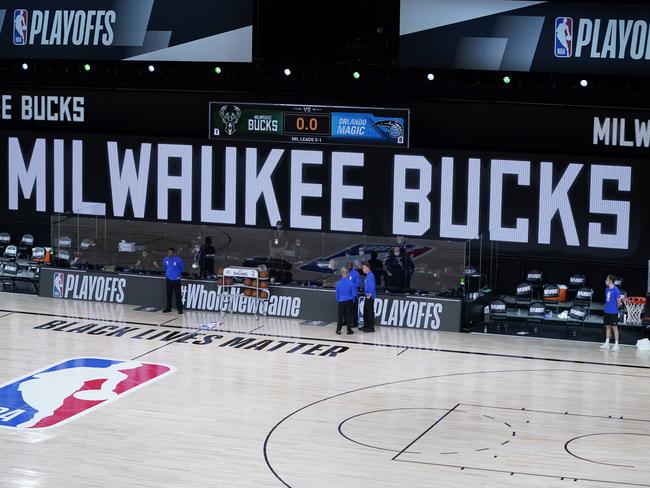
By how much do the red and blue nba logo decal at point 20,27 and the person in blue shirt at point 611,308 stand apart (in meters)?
17.3

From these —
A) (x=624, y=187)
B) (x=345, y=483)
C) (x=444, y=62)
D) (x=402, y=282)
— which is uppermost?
(x=444, y=62)

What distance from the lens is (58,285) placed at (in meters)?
31.6

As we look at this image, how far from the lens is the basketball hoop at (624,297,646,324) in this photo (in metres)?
27.8

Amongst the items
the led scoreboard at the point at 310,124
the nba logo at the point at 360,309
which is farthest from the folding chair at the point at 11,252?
the nba logo at the point at 360,309

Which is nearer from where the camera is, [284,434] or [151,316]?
[284,434]

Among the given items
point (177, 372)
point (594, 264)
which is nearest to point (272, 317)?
point (177, 372)

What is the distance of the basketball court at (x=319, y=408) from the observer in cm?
1753

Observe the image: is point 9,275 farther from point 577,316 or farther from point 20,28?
point 577,316

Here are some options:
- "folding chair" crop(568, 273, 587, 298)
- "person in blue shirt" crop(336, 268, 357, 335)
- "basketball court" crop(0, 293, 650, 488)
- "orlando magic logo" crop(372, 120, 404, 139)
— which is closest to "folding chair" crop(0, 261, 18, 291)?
"basketball court" crop(0, 293, 650, 488)

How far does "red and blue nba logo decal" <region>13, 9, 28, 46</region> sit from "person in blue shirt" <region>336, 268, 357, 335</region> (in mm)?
11995

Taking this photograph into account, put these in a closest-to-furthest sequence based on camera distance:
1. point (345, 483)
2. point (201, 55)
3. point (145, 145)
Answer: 1. point (345, 483)
2. point (201, 55)
3. point (145, 145)

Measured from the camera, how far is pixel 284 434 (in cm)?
1941

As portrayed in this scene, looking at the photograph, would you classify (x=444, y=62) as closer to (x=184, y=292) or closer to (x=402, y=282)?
(x=402, y=282)

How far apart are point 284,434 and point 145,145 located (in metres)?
16.0
